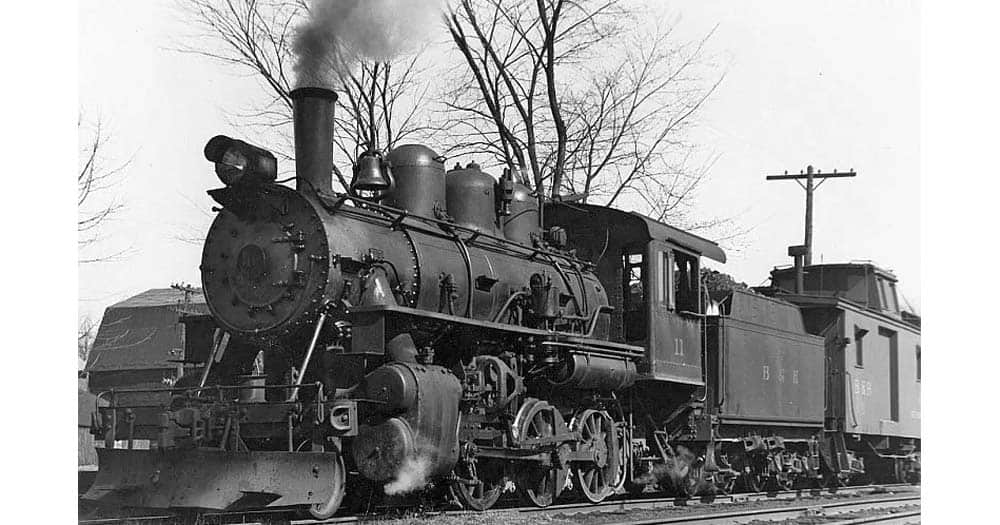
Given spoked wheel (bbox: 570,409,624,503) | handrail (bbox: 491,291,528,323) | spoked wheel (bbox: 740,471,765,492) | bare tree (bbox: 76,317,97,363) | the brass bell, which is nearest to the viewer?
the brass bell

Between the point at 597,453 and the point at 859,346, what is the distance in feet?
26.6

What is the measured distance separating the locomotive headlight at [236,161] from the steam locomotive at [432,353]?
0.08ft

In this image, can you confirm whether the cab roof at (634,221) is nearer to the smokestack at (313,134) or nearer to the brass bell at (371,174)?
the brass bell at (371,174)

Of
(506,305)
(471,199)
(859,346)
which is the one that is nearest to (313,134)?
(471,199)

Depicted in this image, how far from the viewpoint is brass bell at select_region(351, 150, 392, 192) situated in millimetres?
10859

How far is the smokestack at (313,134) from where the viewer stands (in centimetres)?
1005

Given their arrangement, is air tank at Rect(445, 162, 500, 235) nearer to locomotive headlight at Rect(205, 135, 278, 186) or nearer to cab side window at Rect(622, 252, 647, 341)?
cab side window at Rect(622, 252, 647, 341)

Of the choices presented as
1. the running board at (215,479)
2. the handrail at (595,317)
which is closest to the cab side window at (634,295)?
the handrail at (595,317)

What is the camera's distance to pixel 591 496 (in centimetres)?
1279

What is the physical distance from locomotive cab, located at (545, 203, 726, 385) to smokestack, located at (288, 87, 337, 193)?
480 centimetres

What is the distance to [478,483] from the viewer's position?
10.8 m

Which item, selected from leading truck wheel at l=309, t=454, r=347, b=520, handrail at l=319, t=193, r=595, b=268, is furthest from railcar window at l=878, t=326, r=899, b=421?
leading truck wheel at l=309, t=454, r=347, b=520
